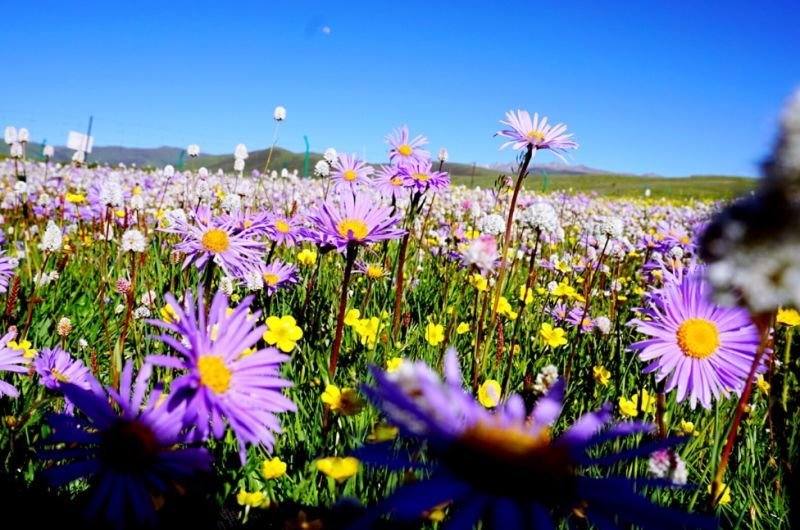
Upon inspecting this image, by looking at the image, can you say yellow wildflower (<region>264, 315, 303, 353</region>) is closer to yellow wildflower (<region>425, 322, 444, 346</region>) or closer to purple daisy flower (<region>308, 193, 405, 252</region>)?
purple daisy flower (<region>308, 193, 405, 252</region>)

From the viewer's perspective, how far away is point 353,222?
1.98 m

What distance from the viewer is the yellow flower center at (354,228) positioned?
6.29 feet

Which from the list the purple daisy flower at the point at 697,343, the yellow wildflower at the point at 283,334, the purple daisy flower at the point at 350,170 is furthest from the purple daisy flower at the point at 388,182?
the purple daisy flower at the point at 697,343

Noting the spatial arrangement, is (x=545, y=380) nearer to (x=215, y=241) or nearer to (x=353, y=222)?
(x=353, y=222)

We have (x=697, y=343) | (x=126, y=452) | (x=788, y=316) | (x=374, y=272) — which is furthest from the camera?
(x=374, y=272)

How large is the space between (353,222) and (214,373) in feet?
3.34

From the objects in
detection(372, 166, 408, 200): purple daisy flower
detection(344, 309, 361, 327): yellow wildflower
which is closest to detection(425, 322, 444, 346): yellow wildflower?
detection(344, 309, 361, 327): yellow wildflower

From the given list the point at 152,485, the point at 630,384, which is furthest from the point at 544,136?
the point at 152,485

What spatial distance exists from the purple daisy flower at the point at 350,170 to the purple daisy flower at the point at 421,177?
2.12 ft

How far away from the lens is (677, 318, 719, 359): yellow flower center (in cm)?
178

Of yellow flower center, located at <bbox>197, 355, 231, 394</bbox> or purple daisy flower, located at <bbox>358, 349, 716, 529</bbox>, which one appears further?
yellow flower center, located at <bbox>197, 355, 231, 394</bbox>

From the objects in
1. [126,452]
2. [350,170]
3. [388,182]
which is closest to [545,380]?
[126,452]

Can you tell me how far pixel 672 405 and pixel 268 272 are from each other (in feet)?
6.18

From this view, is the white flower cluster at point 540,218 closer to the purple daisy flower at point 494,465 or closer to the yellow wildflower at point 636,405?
the yellow wildflower at point 636,405
